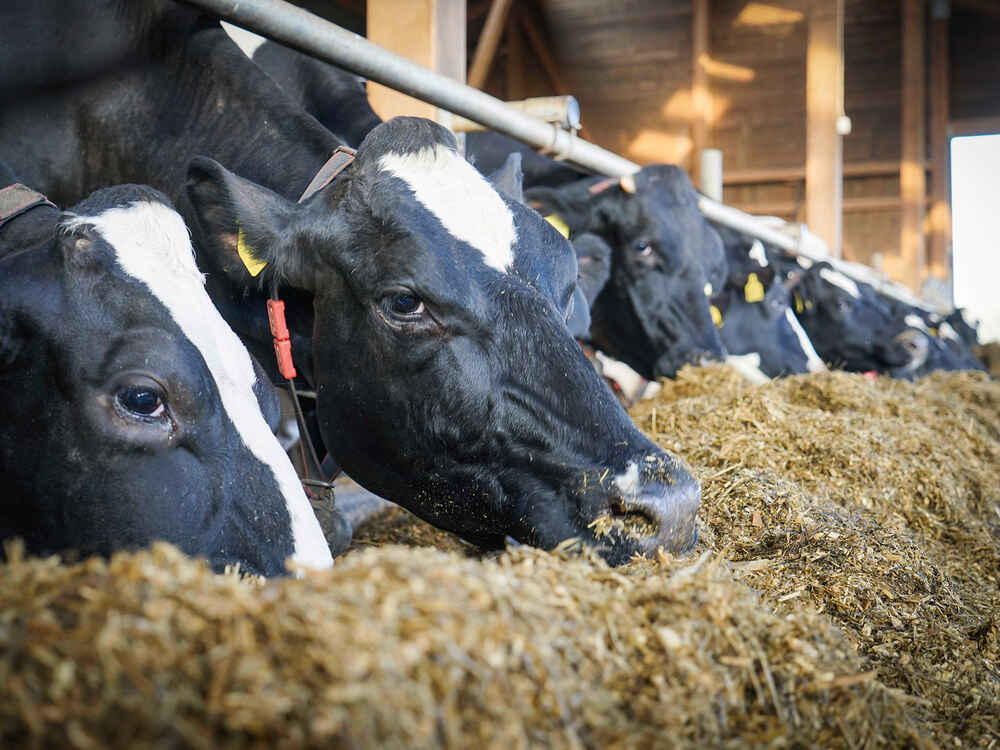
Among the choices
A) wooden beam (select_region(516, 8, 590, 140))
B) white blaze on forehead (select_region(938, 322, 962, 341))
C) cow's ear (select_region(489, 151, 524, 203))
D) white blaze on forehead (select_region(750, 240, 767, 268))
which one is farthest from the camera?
wooden beam (select_region(516, 8, 590, 140))

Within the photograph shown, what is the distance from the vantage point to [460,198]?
2.17m

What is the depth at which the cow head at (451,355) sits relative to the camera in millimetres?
1892

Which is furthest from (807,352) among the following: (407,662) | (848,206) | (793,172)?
(848,206)

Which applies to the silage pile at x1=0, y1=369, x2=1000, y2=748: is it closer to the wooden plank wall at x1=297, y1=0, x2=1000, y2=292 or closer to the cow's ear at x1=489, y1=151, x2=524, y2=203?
the cow's ear at x1=489, y1=151, x2=524, y2=203

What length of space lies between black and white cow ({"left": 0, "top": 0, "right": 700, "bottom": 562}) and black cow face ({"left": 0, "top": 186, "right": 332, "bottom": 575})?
16.1 inches

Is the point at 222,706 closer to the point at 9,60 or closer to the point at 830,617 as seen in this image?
the point at 830,617

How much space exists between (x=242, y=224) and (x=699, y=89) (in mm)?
10923

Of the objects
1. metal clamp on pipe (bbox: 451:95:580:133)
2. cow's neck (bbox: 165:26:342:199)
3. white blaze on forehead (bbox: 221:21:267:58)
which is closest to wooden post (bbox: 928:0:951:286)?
metal clamp on pipe (bbox: 451:95:580:133)

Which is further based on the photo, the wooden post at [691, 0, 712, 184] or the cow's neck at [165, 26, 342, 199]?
the wooden post at [691, 0, 712, 184]

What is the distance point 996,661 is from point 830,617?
0.38 m

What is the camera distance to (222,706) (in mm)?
816

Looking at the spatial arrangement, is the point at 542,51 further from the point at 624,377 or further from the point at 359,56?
the point at 359,56

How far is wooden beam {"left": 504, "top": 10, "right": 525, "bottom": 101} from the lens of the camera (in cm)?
1341

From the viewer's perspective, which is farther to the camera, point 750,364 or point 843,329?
point 843,329
